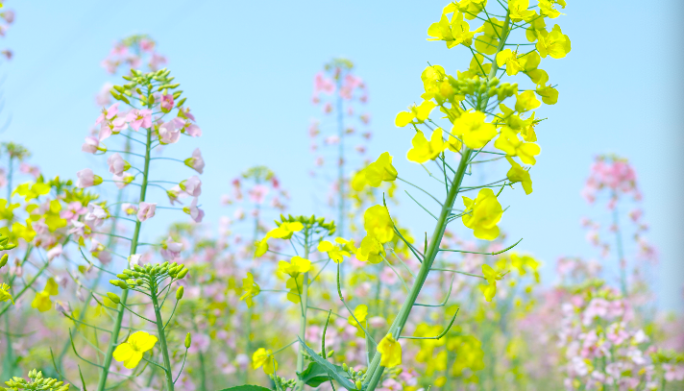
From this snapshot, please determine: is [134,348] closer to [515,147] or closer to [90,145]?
[90,145]

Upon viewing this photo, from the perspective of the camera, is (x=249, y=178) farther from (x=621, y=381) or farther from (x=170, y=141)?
(x=621, y=381)

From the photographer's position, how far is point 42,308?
1.65m

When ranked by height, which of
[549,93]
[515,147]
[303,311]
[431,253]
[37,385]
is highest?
[549,93]

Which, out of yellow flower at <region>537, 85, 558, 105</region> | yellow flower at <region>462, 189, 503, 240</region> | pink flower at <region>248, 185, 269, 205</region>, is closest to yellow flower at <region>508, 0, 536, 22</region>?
yellow flower at <region>537, 85, 558, 105</region>

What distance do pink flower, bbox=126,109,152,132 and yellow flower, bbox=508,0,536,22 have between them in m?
1.17

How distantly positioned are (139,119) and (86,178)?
11.6 inches

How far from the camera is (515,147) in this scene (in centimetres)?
101

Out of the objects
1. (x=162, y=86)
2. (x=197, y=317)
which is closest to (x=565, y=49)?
(x=162, y=86)

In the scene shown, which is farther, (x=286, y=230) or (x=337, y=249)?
(x=286, y=230)

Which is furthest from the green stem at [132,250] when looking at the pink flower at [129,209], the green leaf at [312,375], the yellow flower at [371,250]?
the yellow flower at [371,250]

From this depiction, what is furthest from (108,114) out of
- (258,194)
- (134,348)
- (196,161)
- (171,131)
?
(258,194)

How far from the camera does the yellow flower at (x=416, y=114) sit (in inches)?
43.8

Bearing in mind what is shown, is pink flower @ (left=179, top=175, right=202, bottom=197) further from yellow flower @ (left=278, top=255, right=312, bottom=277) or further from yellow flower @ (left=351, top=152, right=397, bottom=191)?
yellow flower @ (left=351, top=152, right=397, bottom=191)

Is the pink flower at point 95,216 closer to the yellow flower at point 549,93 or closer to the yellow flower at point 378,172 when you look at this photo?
the yellow flower at point 378,172
